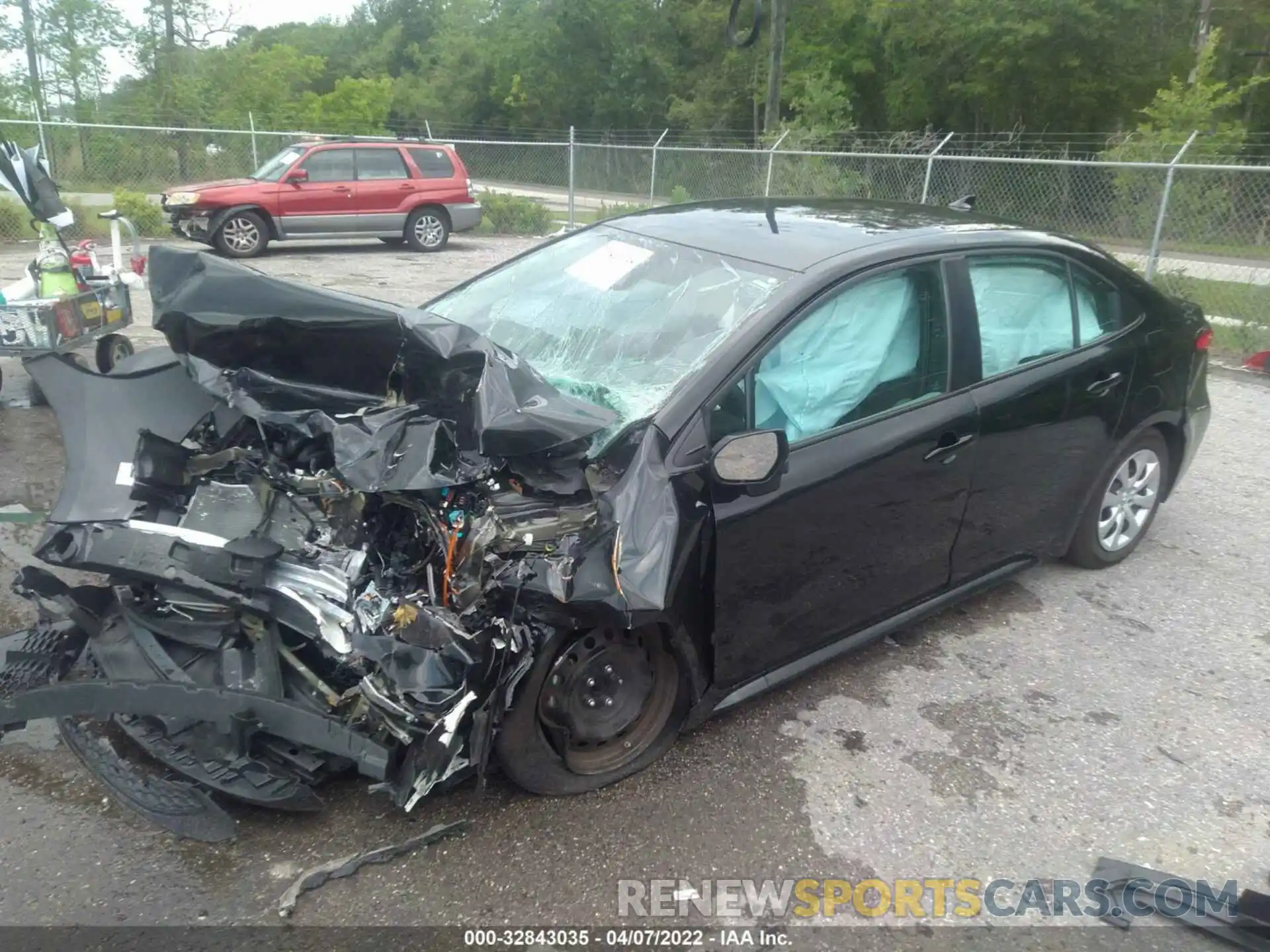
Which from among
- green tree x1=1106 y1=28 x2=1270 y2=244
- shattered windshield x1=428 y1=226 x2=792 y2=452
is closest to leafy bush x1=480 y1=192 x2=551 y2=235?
green tree x1=1106 y1=28 x2=1270 y2=244

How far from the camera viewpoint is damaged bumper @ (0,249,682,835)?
243 centimetres

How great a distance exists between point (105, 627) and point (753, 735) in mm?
2100

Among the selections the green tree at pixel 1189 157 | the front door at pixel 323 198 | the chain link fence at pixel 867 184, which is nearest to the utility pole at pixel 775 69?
the chain link fence at pixel 867 184

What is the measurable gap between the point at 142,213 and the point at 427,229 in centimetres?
457

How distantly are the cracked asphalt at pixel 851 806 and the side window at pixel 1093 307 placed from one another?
1238 mm

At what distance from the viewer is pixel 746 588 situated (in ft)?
9.30

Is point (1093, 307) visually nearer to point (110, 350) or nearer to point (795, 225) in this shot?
point (795, 225)

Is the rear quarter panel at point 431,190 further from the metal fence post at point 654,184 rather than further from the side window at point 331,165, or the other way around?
the metal fence post at point 654,184

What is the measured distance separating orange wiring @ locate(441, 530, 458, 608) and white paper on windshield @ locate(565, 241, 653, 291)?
4.37 ft

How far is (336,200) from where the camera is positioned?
13930 millimetres

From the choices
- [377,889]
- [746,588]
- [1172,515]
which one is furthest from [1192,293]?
[377,889]

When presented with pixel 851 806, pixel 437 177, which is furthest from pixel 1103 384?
pixel 437 177

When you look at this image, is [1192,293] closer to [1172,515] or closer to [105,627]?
[1172,515]

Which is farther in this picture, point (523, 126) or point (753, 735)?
point (523, 126)
